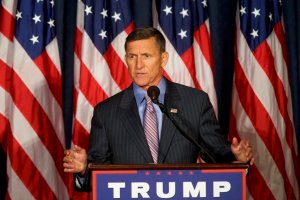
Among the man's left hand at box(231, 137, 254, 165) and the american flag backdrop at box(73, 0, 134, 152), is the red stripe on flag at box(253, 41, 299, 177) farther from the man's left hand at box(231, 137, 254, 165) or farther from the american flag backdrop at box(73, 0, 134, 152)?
the man's left hand at box(231, 137, 254, 165)

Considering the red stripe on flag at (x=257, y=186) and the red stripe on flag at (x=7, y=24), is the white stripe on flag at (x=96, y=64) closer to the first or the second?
the red stripe on flag at (x=7, y=24)

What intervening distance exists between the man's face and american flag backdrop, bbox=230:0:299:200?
140cm

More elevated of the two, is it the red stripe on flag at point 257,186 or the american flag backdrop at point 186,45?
the american flag backdrop at point 186,45

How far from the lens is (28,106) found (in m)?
3.20

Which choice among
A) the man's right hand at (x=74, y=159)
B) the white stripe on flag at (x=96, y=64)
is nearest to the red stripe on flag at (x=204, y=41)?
the white stripe on flag at (x=96, y=64)

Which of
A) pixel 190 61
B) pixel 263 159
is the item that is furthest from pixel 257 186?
pixel 190 61

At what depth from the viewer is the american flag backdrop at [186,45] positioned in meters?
3.38

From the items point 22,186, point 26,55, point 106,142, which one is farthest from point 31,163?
point 106,142

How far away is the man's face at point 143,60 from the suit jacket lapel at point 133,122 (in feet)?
0.29

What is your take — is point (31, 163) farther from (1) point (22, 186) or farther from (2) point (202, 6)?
(2) point (202, 6)

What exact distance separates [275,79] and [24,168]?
176 centimetres

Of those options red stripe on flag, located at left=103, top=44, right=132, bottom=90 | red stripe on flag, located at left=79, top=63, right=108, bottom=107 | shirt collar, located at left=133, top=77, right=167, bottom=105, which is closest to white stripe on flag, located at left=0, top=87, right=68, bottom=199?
red stripe on flag, located at left=79, top=63, right=108, bottom=107

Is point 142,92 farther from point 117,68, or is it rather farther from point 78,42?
point 78,42

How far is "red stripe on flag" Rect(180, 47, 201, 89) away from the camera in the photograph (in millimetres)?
3385
